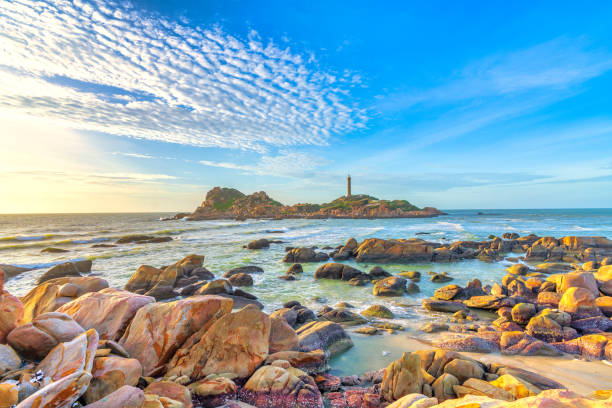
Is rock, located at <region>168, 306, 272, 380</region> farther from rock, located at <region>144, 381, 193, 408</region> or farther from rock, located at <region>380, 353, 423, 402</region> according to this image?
rock, located at <region>380, 353, 423, 402</region>

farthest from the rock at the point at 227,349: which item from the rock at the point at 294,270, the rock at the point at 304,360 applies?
the rock at the point at 294,270

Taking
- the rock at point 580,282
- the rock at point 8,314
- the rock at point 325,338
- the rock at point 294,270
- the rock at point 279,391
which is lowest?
the rock at point 294,270

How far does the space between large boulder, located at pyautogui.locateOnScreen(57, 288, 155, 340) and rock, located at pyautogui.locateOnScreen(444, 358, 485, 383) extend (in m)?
8.10

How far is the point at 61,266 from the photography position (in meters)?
19.9

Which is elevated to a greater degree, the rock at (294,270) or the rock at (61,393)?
the rock at (61,393)

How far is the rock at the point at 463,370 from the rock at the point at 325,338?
3.36m

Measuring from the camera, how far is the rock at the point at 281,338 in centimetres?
806

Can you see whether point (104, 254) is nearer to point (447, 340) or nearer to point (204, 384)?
point (204, 384)

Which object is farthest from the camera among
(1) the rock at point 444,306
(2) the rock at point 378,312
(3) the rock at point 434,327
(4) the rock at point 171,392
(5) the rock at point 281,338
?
(1) the rock at point 444,306

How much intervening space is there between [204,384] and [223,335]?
1.27 m

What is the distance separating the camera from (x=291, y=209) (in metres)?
157

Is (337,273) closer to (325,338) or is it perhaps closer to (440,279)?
(440,279)

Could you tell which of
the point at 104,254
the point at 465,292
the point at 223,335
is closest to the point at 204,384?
the point at 223,335

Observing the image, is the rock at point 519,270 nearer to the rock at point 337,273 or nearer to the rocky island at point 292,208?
the rock at point 337,273
